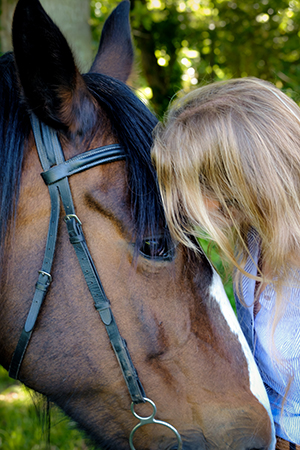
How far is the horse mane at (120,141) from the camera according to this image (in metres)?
1.23

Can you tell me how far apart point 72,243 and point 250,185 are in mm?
622

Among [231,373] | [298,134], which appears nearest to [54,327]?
[231,373]

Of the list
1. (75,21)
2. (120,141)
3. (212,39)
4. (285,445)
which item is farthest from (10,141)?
(212,39)

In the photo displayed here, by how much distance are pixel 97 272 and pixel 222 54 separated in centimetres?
480

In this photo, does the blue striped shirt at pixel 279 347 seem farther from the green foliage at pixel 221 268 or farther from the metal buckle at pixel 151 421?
the metal buckle at pixel 151 421

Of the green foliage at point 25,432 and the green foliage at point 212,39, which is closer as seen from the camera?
the green foliage at point 25,432

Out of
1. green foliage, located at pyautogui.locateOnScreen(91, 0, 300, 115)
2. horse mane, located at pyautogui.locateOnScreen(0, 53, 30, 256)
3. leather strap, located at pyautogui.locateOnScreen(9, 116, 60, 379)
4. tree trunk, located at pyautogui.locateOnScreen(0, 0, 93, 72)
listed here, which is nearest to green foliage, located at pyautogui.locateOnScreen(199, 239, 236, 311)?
leather strap, located at pyautogui.locateOnScreen(9, 116, 60, 379)

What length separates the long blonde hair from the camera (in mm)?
1255

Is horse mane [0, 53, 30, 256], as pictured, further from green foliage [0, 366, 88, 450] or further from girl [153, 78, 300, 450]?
green foliage [0, 366, 88, 450]

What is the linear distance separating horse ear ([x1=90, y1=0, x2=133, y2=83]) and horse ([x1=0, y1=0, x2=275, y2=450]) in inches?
23.4

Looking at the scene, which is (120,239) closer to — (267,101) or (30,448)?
(267,101)

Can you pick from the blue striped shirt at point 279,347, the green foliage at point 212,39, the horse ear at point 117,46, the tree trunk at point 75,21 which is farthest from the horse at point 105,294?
the green foliage at point 212,39

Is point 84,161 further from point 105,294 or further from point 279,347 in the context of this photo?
point 279,347

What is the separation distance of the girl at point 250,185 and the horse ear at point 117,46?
0.57 metres
